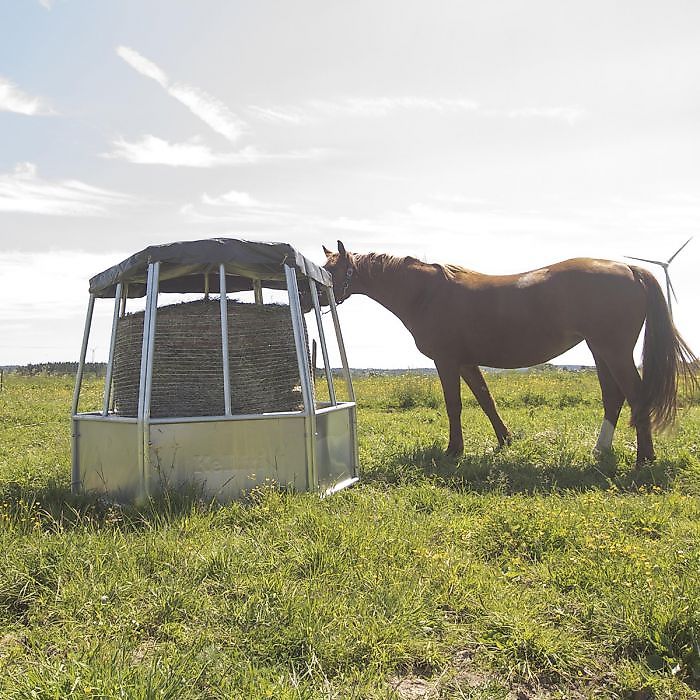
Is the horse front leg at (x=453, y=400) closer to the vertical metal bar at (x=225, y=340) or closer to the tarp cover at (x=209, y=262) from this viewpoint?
the tarp cover at (x=209, y=262)

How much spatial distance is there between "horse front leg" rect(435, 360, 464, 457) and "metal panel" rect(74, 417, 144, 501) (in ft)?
11.5

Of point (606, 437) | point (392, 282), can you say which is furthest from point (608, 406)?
point (392, 282)

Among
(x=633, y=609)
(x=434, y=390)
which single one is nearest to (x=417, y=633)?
(x=633, y=609)

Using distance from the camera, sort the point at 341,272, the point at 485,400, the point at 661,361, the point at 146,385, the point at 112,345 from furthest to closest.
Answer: the point at 485,400, the point at 341,272, the point at 661,361, the point at 112,345, the point at 146,385

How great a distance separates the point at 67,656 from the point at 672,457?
596cm

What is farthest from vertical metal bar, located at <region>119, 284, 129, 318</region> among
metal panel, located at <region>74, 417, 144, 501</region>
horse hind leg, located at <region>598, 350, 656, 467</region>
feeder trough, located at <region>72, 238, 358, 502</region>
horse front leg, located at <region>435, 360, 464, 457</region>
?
horse hind leg, located at <region>598, 350, 656, 467</region>

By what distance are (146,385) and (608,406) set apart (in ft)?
16.8

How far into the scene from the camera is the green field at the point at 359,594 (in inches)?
97.9

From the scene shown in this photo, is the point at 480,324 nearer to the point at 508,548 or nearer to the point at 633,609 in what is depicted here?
the point at 508,548

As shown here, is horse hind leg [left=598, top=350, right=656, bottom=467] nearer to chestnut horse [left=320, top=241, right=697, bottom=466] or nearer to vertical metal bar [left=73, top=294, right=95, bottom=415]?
chestnut horse [left=320, top=241, right=697, bottom=466]

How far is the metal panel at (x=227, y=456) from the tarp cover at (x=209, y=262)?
1.34 metres

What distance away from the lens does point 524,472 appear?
6234 millimetres

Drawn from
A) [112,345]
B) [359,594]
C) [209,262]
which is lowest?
[359,594]

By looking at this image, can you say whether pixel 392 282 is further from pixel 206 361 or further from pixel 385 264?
pixel 206 361
